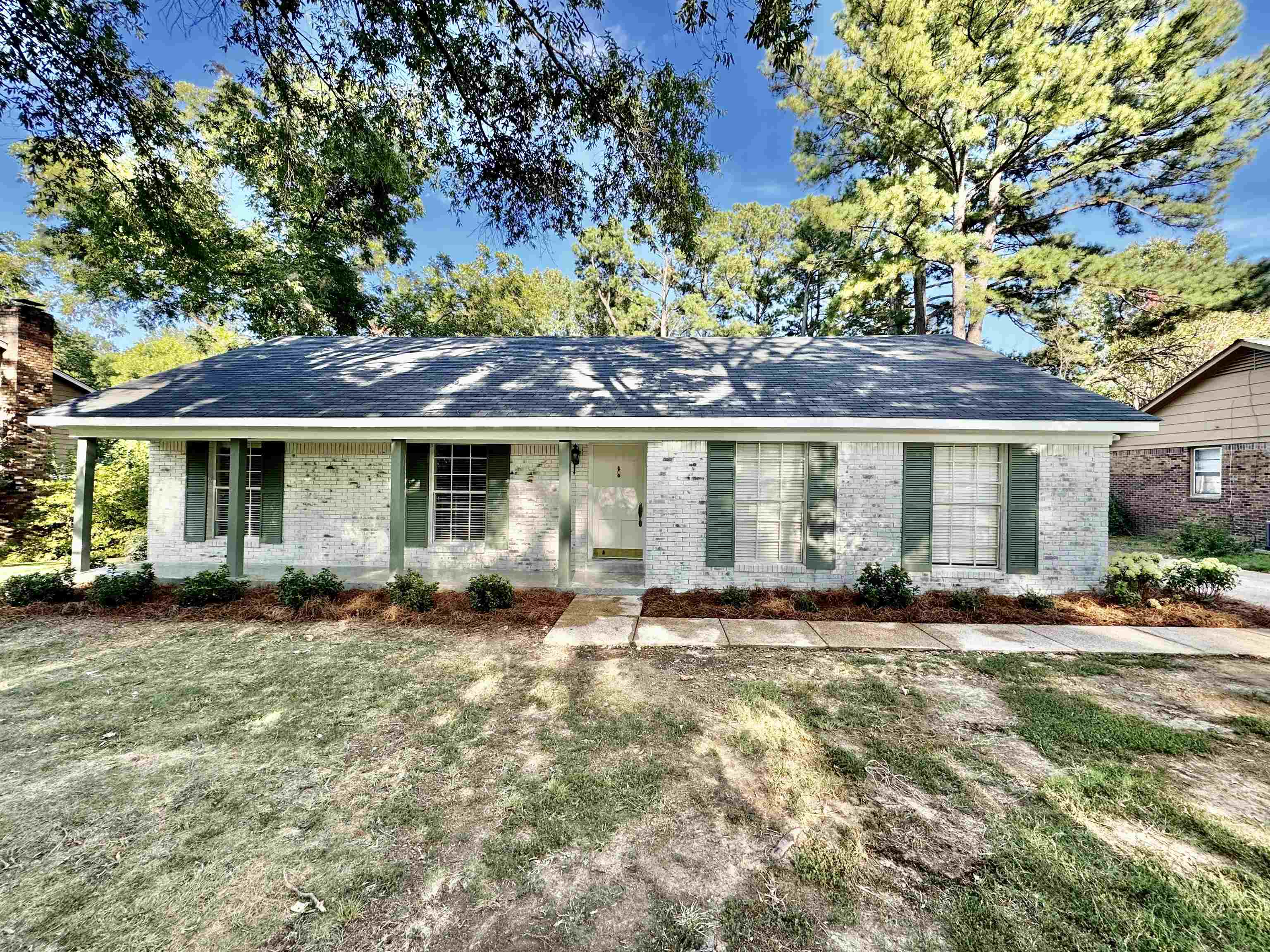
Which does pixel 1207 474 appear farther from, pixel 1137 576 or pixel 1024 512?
pixel 1024 512

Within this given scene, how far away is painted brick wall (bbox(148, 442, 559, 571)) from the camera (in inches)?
336

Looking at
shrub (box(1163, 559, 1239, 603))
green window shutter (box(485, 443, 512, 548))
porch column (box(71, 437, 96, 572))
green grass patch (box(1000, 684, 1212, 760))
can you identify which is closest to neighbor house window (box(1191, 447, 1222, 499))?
shrub (box(1163, 559, 1239, 603))

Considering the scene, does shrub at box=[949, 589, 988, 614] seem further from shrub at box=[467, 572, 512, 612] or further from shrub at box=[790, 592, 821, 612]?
shrub at box=[467, 572, 512, 612]

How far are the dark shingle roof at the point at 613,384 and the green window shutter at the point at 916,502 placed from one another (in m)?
0.68

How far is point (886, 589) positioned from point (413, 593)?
627cm

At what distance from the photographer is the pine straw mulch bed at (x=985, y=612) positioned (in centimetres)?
602

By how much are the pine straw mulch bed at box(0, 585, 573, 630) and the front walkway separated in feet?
2.06

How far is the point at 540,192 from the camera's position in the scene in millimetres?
5320

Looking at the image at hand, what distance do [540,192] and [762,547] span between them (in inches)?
217

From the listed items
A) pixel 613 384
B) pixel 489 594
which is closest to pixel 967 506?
pixel 613 384

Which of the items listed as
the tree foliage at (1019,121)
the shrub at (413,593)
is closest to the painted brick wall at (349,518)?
the shrub at (413,593)

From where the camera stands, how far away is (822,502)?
7.16 metres

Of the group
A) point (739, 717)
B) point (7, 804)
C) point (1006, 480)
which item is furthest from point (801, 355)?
point (7, 804)

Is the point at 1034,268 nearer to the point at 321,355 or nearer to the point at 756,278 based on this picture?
the point at 756,278
